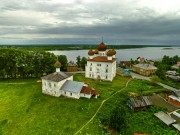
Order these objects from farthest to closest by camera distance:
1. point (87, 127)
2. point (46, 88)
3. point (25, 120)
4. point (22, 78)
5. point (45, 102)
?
point (22, 78) < point (46, 88) < point (45, 102) < point (25, 120) < point (87, 127)

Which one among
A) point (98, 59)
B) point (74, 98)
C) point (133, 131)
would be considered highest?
point (98, 59)

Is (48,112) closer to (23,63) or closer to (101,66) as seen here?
(101,66)

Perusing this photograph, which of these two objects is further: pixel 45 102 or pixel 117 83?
pixel 117 83

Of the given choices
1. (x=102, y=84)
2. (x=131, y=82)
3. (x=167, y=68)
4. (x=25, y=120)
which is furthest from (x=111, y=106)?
(x=167, y=68)

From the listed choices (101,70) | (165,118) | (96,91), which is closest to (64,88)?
(96,91)

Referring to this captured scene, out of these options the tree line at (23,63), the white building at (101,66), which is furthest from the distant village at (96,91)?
the tree line at (23,63)

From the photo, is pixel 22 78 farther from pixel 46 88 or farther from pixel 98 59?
pixel 98 59

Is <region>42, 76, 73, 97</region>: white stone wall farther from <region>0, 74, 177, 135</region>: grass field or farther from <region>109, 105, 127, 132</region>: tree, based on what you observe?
<region>109, 105, 127, 132</region>: tree
